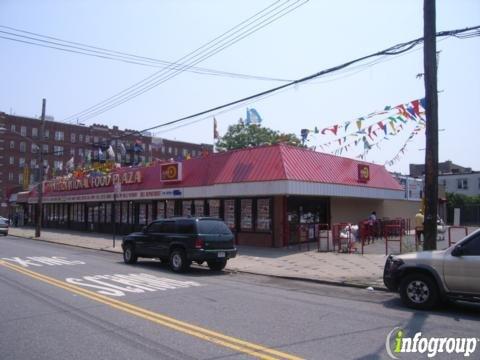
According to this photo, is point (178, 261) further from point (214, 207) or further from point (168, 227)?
point (214, 207)

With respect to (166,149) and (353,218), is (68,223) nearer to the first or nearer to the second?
(353,218)

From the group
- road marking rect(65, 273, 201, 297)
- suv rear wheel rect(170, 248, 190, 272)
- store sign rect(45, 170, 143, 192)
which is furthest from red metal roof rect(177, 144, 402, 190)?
road marking rect(65, 273, 201, 297)

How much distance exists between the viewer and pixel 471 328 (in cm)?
769

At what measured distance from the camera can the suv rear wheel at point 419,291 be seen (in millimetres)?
9219

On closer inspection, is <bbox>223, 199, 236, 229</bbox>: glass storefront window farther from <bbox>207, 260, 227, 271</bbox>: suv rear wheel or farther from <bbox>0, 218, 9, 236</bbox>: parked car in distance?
<bbox>0, 218, 9, 236</bbox>: parked car in distance

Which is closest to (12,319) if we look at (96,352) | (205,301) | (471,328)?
(96,352)

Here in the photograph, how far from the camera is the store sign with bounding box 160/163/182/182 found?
2669cm

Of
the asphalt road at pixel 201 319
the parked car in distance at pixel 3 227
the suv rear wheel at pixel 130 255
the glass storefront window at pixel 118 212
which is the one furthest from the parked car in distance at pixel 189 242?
the parked car in distance at pixel 3 227

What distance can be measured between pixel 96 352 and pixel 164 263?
39.2 ft

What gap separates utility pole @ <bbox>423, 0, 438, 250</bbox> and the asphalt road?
2134 mm

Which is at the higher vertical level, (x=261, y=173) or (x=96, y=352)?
(x=261, y=173)

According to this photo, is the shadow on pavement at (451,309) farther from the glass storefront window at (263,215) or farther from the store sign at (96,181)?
the store sign at (96,181)

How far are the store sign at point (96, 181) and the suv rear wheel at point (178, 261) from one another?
15.3 metres

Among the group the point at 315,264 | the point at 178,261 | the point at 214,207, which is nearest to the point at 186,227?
the point at 178,261
